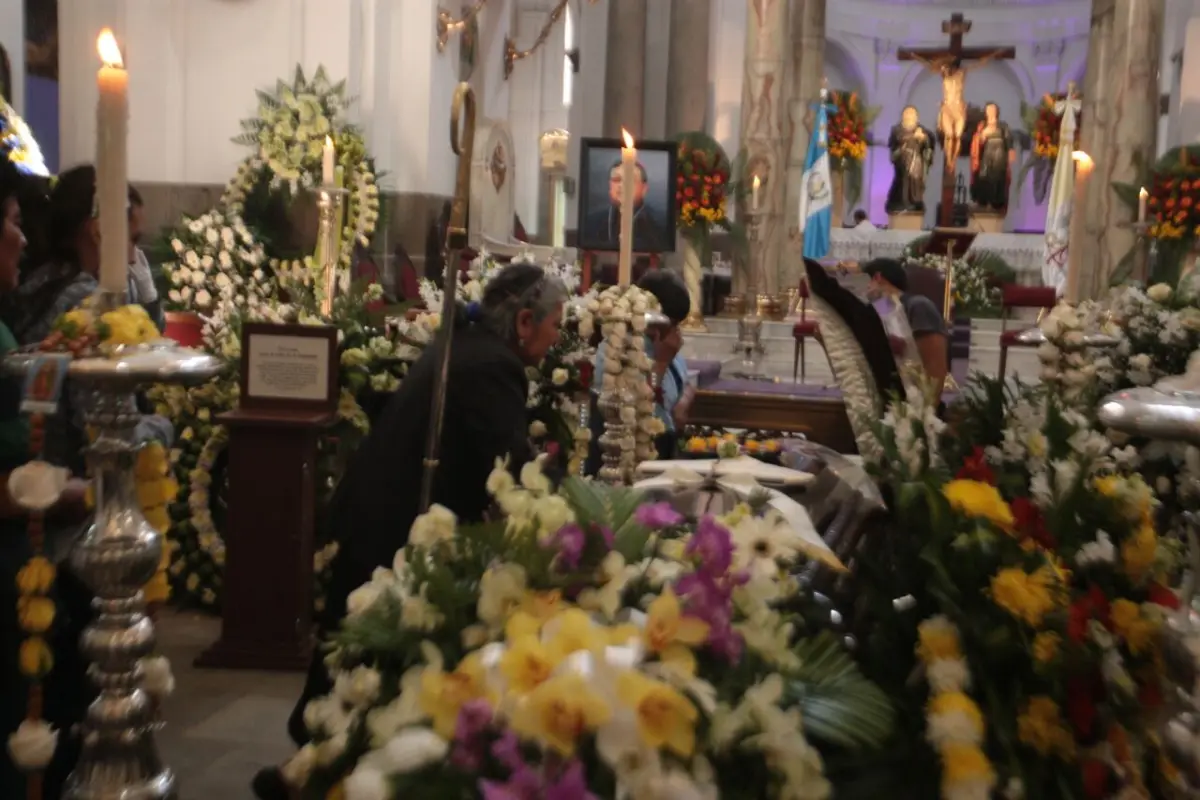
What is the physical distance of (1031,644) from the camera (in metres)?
1.53

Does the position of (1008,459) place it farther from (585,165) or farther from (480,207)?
(480,207)

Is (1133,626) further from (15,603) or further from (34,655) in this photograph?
(15,603)

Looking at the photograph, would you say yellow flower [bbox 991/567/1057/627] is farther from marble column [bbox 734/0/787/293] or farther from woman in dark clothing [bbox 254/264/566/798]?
marble column [bbox 734/0/787/293]

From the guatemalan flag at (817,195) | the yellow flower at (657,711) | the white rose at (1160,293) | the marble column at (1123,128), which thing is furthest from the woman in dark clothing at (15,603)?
the marble column at (1123,128)

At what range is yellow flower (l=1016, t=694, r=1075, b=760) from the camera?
151 centimetres

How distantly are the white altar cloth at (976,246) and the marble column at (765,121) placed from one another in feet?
13.0

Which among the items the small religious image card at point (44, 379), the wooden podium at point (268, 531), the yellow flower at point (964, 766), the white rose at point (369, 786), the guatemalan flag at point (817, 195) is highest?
the guatemalan flag at point (817, 195)

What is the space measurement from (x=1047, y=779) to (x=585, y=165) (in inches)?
360

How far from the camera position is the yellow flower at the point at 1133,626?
4.99 ft

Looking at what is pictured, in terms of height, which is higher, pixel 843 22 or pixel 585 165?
pixel 843 22

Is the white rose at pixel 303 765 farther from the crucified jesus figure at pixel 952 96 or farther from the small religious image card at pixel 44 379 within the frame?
the crucified jesus figure at pixel 952 96

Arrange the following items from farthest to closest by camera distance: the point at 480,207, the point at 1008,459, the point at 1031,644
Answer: the point at 480,207 → the point at 1008,459 → the point at 1031,644

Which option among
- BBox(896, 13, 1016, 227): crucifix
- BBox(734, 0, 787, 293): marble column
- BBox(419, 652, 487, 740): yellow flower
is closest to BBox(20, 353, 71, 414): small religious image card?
BBox(419, 652, 487, 740): yellow flower

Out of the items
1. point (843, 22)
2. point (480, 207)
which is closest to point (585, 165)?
point (480, 207)
